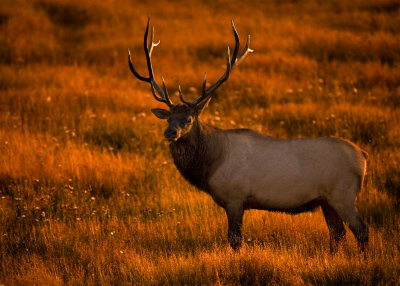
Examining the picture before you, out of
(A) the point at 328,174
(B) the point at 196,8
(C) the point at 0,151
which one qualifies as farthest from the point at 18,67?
(A) the point at 328,174

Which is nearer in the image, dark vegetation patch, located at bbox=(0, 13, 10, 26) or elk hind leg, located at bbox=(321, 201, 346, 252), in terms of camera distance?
elk hind leg, located at bbox=(321, 201, 346, 252)

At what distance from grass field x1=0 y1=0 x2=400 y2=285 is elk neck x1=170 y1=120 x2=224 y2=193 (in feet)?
2.47

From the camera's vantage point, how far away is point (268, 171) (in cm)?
472

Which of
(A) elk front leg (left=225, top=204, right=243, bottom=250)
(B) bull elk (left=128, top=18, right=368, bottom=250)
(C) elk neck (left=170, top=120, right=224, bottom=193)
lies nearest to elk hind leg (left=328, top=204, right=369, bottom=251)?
(B) bull elk (left=128, top=18, right=368, bottom=250)

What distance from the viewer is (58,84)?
11.1 meters

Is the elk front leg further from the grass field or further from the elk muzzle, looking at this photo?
the elk muzzle

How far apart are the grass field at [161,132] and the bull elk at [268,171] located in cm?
43

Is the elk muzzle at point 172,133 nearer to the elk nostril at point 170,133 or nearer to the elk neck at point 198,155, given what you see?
the elk nostril at point 170,133

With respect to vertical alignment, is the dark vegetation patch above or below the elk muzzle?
above

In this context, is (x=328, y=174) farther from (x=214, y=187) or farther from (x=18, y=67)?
(x=18, y=67)

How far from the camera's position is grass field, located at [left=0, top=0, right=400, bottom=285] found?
Result: 4574 millimetres

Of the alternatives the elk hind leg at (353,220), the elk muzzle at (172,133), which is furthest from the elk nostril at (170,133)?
the elk hind leg at (353,220)

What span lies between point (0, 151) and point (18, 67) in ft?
18.6

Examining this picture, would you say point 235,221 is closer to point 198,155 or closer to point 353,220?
point 198,155
